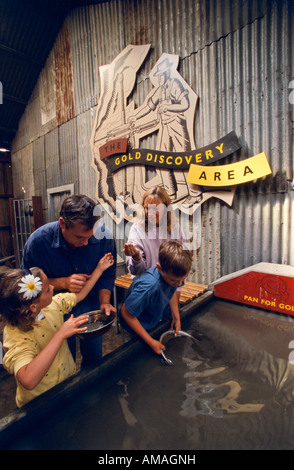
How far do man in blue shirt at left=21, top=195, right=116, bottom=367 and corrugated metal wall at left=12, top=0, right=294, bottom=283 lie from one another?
1521 millimetres

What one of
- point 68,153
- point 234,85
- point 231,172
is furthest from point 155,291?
point 68,153

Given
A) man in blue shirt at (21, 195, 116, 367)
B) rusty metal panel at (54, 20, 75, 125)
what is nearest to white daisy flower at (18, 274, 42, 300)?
man in blue shirt at (21, 195, 116, 367)

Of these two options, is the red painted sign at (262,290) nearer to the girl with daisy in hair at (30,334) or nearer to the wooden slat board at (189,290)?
the wooden slat board at (189,290)

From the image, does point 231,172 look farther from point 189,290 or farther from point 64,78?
point 64,78

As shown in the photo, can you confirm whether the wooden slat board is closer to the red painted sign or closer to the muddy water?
the red painted sign

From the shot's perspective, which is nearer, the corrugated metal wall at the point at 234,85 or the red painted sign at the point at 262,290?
the red painted sign at the point at 262,290

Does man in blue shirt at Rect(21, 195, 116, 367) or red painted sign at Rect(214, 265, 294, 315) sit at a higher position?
man in blue shirt at Rect(21, 195, 116, 367)

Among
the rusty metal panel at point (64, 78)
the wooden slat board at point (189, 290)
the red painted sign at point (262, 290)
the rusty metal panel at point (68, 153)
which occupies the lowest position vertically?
the wooden slat board at point (189, 290)

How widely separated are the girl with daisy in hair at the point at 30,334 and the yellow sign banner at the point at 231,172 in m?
2.10

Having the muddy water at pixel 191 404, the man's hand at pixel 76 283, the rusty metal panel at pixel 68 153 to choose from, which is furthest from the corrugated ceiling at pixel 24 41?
the muddy water at pixel 191 404

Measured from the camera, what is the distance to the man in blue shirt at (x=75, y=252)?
1498mm

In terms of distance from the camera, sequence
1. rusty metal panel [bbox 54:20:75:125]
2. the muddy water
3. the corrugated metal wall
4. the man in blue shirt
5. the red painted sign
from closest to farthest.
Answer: the muddy water
the man in blue shirt
the red painted sign
the corrugated metal wall
rusty metal panel [bbox 54:20:75:125]

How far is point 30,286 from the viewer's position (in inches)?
45.4

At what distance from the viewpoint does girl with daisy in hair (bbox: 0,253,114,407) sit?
1.00 m
